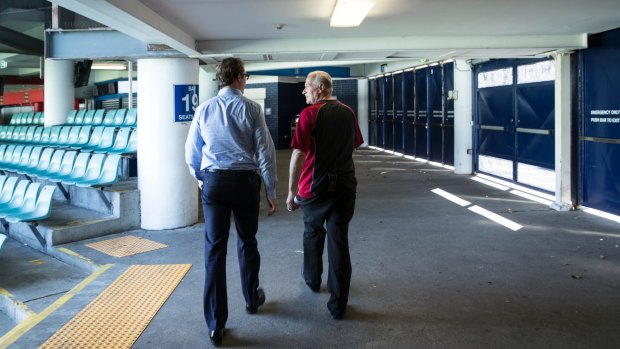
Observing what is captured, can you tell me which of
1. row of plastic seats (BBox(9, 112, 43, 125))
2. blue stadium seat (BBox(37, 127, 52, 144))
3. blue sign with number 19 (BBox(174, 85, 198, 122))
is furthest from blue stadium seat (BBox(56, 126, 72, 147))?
row of plastic seats (BBox(9, 112, 43, 125))

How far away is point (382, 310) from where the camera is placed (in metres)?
4.00

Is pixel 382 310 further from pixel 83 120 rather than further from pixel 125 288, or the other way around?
pixel 83 120

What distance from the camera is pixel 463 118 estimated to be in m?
12.0

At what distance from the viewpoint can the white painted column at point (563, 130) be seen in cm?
771

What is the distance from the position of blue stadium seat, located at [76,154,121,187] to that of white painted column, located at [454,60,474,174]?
7.47m

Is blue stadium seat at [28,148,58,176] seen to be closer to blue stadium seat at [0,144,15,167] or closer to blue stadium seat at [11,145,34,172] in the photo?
blue stadium seat at [11,145,34,172]

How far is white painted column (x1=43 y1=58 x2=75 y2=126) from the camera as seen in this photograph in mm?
12516

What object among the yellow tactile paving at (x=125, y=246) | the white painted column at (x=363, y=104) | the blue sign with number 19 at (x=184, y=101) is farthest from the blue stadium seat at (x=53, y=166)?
the white painted column at (x=363, y=104)

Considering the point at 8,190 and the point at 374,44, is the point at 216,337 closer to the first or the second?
the point at 374,44

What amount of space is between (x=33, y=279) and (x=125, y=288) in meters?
1.41

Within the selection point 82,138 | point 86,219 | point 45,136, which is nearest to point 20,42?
point 45,136

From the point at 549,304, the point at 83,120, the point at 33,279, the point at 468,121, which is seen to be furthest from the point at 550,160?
the point at 83,120

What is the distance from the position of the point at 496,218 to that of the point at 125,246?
15.6 ft

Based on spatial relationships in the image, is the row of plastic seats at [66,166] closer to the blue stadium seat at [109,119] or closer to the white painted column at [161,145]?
the white painted column at [161,145]
